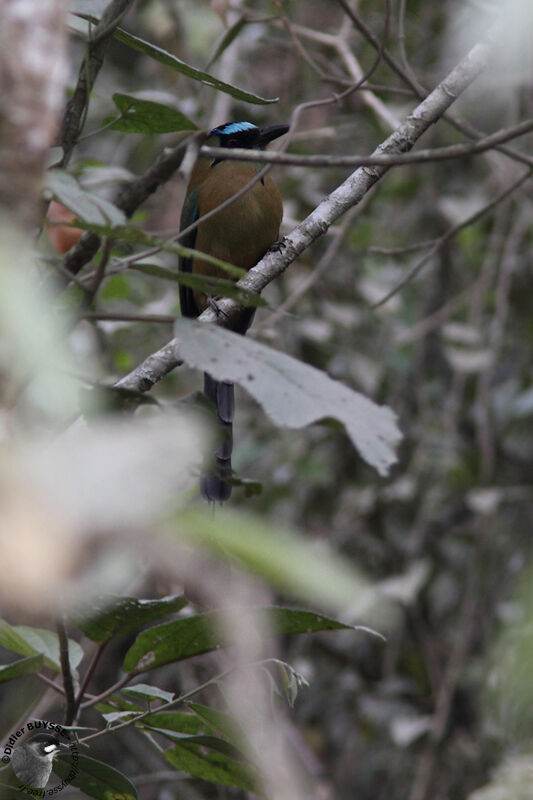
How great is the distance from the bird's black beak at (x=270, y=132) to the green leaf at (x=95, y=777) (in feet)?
7.16

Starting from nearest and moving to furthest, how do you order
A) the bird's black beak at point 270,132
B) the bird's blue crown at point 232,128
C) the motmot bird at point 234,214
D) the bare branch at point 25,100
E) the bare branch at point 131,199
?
1. the bare branch at point 25,100
2. the bare branch at point 131,199
3. the motmot bird at point 234,214
4. the bird's black beak at point 270,132
5. the bird's blue crown at point 232,128

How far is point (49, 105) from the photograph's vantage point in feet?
2.68

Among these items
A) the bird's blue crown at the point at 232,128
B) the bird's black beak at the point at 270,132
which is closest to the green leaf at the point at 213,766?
the bird's black beak at the point at 270,132

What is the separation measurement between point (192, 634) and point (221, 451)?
33.0 inches

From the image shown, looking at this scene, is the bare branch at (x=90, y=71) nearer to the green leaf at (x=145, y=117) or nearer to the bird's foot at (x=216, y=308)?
the green leaf at (x=145, y=117)

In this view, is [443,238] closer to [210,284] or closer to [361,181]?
[361,181]

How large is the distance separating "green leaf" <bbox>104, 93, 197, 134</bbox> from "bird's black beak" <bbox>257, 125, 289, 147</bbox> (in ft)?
4.47

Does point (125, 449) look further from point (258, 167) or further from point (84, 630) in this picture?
point (258, 167)

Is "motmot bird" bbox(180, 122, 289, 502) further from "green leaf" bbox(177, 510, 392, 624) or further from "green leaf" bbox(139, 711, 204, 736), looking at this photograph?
"green leaf" bbox(177, 510, 392, 624)

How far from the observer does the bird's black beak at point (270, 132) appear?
2.94 m

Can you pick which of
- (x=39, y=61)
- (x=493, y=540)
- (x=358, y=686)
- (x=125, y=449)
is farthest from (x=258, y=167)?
(x=125, y=449)

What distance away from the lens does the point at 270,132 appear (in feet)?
9.77

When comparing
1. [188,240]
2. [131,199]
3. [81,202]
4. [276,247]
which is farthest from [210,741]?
[188,240]

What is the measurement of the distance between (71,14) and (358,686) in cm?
276
